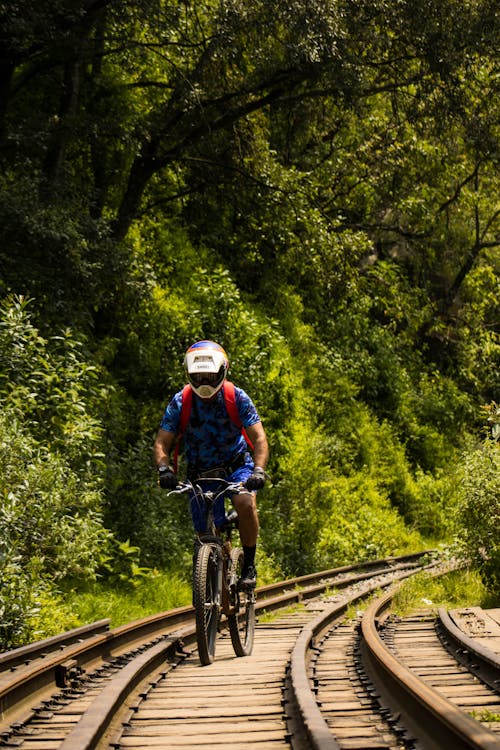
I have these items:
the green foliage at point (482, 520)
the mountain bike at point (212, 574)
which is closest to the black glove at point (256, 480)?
the mountain bike at point (212, 574)

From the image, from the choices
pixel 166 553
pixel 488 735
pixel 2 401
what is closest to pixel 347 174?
pixel 166 553

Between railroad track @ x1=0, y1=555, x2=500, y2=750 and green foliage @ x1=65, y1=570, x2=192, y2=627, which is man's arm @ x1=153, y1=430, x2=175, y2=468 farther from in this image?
green foliage @ x1=65, y1=570, x2=192, y2=627

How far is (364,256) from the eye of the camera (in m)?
31.2

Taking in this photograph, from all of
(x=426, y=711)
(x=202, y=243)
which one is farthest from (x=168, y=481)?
(x=202, y=243)

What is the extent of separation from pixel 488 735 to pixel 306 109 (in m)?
19.8

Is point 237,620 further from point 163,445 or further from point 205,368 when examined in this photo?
point 205,368

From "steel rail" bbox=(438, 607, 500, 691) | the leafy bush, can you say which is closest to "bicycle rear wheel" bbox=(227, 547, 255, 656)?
"steel rail" bbox=(438, 607, 500, 691)

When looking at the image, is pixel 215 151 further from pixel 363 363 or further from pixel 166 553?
pixel 363 363

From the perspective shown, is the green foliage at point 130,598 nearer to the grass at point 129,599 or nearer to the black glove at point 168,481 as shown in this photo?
the grass at point 129,599

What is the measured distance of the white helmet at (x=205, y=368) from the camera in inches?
275

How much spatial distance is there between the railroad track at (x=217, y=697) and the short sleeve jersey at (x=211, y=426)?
1589 millimetres

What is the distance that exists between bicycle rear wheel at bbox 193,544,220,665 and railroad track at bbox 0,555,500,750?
0.19 metres

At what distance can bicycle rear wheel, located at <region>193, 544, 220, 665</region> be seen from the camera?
6.80 metres

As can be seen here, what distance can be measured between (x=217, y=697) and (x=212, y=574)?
1.45m
